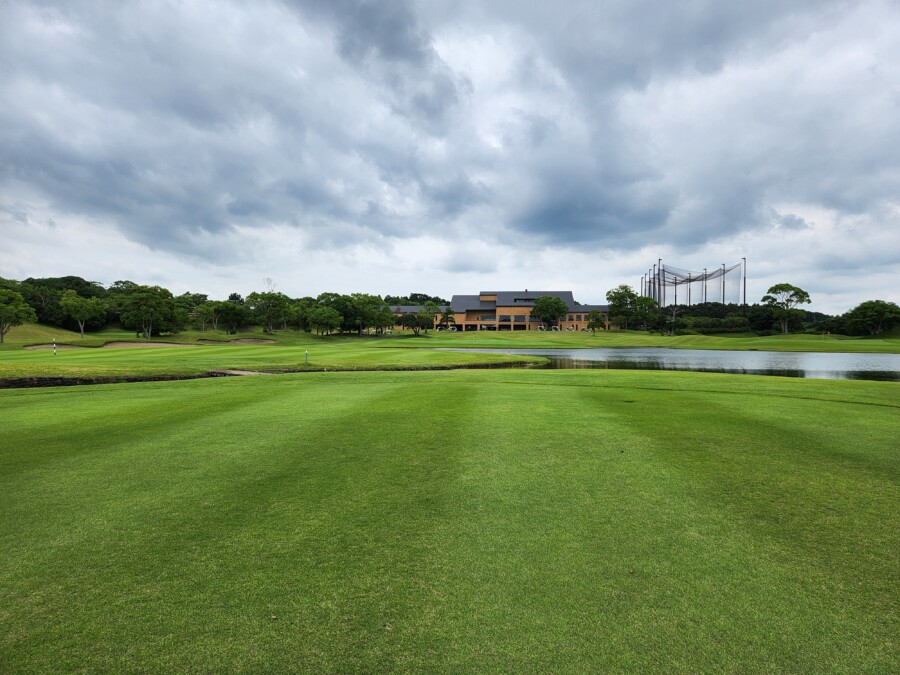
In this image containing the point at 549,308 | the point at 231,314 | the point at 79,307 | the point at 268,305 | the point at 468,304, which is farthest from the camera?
the point at 468,304

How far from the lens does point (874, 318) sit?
74.8 m

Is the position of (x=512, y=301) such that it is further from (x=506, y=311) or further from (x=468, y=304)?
(x=468, y=304)

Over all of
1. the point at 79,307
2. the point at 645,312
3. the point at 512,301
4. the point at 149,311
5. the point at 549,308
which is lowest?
the point at 149,311

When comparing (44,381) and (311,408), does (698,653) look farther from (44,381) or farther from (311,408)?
(44,381)

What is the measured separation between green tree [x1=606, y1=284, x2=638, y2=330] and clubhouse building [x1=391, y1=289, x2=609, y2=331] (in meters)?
10.4

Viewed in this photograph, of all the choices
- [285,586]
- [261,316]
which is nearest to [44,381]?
[285,586]

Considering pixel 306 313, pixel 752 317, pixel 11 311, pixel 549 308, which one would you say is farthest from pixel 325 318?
pixel 752 317

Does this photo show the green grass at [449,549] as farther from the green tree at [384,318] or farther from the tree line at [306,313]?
the green tree at [384,318]

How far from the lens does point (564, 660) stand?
2504mm

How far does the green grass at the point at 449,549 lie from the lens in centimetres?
261

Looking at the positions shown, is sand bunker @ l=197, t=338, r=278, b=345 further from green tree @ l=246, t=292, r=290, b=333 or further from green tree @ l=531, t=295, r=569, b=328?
green tree @ l=531, t=295, r=569, b=328

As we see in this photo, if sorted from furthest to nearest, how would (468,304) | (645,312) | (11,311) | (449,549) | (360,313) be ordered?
1. (468,304)
2. (645,312)
3. (360,313)
4. (11,311)
5. (449,549)

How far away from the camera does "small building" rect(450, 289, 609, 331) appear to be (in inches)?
4818

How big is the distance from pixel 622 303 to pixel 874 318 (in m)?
45.7
